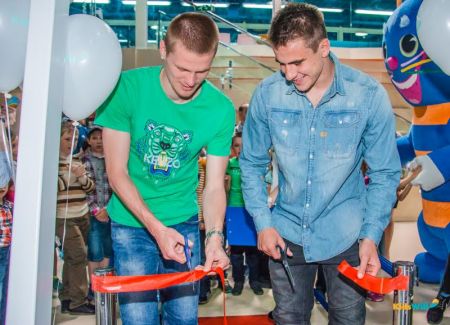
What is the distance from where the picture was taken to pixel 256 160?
213 centimetres

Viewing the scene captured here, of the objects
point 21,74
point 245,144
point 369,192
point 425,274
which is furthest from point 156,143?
point 425,274

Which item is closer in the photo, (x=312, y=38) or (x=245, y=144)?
(x=312, y=38)

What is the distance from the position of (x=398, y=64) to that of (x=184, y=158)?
2.60 meters

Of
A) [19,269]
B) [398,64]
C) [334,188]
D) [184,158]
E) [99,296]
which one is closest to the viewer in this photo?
[19,269]

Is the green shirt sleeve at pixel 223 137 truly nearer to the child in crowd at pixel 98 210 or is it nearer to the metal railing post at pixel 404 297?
the metal railing post at pixel 404 297

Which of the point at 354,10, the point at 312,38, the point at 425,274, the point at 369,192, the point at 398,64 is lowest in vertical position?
the point at 425,274

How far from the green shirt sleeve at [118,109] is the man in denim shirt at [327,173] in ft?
1.62

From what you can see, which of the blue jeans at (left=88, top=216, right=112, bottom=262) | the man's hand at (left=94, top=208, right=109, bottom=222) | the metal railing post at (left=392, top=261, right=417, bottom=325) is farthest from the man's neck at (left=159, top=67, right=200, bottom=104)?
the blue jeans at (left=88, top=216, right=112, bottom=262)

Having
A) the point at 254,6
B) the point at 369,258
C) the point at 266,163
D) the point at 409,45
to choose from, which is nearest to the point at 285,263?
the point at 369,258

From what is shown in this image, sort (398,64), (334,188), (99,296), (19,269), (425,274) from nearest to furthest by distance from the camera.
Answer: (19,269)
(99,296)
(334,188)
(398,64)
(425,274)

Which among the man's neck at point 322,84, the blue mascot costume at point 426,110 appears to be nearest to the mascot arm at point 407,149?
the blue mascot costume at point 426,110

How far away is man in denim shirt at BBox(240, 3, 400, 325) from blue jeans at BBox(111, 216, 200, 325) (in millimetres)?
318

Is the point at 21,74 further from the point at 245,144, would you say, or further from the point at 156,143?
the point at 245,144

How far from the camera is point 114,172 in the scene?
196 centimetres
